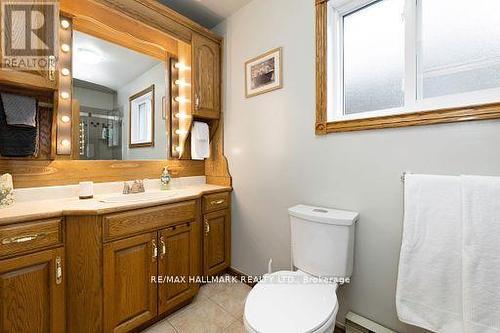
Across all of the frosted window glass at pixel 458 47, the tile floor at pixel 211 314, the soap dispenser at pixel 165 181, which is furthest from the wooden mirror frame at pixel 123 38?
the frosted window glass at pixel 458 47

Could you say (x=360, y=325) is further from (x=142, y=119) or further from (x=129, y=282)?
(x=142, y=119)

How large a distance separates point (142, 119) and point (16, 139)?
791 mm

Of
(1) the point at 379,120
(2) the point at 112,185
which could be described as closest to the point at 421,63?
(1) the point at 379,120

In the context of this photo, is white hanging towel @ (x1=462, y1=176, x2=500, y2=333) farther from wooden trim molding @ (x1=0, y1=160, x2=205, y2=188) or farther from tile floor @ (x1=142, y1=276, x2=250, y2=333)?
wooden trim molding @ (x1=0, y1=160, x2=205, y2=188)

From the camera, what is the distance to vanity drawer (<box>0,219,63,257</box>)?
997 mm

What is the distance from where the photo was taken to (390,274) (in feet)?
4.04

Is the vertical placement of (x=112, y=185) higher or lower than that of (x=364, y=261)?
higher

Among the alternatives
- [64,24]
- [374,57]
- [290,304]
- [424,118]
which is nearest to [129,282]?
[290,304]

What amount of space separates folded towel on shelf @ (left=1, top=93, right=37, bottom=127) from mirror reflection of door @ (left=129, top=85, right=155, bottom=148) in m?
0.59

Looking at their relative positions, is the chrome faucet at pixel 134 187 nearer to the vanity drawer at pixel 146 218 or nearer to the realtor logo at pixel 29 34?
the vanity drawer at pixel 146 218

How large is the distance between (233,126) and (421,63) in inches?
54.8

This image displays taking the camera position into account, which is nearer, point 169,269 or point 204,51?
point 169,269

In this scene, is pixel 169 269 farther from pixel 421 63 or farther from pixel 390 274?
pixel 421 63

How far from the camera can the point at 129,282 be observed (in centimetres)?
134
